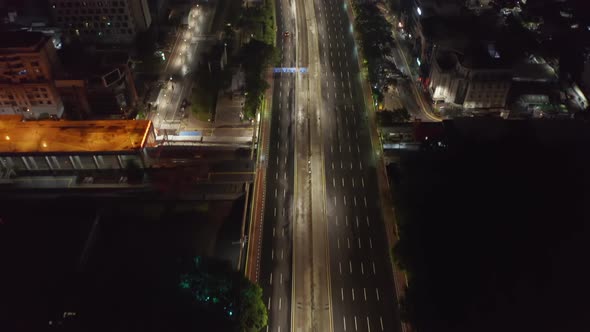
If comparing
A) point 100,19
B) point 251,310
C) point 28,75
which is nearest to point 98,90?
point 28,75

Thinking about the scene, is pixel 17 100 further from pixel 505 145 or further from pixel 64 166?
pixel 505 145

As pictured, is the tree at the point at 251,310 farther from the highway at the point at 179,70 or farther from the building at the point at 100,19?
the building at the point at 100,19

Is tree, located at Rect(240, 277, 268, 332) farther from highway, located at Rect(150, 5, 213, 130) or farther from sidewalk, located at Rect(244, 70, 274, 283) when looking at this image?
highway, located at Rect(150, 5, 213, 130)

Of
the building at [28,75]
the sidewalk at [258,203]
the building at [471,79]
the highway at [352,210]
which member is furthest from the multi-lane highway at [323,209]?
the building at [28,75]

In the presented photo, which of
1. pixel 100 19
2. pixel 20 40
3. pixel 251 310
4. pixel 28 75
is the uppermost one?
pixel 20 40

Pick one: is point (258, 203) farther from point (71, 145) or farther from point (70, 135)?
point (70, 135)

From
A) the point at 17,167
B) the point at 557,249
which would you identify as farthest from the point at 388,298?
the point at 17,167
